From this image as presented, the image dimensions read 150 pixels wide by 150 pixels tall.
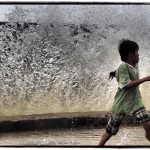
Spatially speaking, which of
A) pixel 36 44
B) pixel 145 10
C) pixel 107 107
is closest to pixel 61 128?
pixel 107 107

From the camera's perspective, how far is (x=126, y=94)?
16.9ft

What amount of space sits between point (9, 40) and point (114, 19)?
3.72 feet

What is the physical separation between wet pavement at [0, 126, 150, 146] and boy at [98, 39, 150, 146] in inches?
18.4

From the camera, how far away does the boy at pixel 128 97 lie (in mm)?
5043

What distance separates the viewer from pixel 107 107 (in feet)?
20.0

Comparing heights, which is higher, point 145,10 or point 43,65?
point 145,10

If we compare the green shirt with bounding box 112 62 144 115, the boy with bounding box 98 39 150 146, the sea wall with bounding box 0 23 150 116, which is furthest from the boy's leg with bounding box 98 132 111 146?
the sea wall with bounding box 0 23 150 116

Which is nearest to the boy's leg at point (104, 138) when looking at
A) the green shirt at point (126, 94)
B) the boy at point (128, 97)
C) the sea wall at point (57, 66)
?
the boy at point (128, 97)

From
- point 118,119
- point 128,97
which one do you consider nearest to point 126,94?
point 128,97

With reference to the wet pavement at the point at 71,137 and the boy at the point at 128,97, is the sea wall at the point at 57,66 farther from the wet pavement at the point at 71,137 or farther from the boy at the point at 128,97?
the boy at the point at 128,97

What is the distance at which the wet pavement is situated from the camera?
561 cm

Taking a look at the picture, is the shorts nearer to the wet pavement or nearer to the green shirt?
the green shirt

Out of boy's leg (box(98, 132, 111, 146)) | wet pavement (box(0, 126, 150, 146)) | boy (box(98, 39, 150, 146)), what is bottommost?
wet pavement (box(0, 126, 150, 146))

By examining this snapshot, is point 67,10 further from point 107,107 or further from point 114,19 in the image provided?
point 107,107
